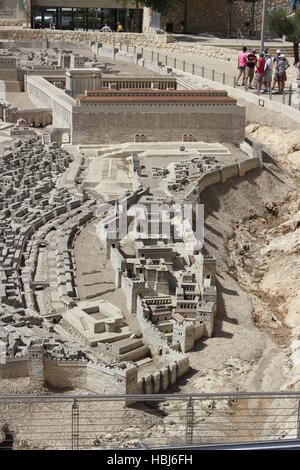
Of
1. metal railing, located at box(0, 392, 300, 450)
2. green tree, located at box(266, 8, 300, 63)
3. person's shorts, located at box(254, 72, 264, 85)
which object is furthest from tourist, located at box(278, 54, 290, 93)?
metal railing, located at box(0, 392, 300, 450)

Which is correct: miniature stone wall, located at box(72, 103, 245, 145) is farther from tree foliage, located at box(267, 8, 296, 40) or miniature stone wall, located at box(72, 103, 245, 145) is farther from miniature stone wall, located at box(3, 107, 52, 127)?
tree foliage, located at box(267, 8, 296, 40)

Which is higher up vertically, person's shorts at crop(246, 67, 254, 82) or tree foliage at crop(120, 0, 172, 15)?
tree foliage at crop(120, 0, 172, 15)

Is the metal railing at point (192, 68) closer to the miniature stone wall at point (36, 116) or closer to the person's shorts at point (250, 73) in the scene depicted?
the person's shorts at point (250, 73)

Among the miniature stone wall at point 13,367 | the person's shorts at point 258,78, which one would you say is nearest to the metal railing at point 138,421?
the miniature stone wall at point 13,367

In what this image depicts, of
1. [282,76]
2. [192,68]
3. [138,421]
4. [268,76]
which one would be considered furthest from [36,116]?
[138,421]

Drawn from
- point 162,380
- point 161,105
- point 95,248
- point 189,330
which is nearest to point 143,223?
point 95,248

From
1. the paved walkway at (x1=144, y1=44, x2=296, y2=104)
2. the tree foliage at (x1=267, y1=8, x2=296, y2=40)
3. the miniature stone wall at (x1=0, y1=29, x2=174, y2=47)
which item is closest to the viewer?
the paved walkway at (x1=144, y1=44, x2=296, y2=104)
